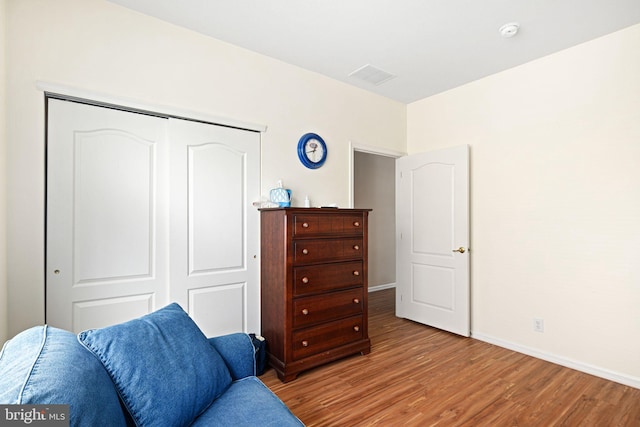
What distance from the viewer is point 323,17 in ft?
7.95

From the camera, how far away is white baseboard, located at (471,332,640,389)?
8.26 feet

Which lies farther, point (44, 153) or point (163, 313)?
point (44, 153)

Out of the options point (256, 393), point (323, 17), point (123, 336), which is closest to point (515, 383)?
point (256, 393)

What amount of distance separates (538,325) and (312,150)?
2759 millimetres

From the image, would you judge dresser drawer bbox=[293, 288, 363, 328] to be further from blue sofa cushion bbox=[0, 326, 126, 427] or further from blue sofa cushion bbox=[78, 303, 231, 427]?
blue sofa cushion bbox=[0, 326, 126, 427]

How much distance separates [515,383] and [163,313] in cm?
264

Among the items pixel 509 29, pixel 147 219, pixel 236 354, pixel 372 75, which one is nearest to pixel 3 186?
pixel 147 219

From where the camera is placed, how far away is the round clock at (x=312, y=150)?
3225 mm

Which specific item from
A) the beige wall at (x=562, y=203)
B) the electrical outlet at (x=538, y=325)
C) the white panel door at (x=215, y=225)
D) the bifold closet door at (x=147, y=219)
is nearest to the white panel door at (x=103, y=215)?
the bifold closet door at (x=147, y=219)

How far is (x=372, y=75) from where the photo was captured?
3.38 metres

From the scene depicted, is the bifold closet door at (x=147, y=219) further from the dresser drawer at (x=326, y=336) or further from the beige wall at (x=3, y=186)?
the dresser drawer at (x=326, y=336)

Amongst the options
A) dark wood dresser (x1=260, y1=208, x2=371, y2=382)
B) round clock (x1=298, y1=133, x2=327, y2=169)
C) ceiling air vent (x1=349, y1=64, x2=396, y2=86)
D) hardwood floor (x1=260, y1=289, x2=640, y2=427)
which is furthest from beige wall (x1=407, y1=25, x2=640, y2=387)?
round clock (x1=298, y1=133, x2=327, y2=169)

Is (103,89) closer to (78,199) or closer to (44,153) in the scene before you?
(44,153)

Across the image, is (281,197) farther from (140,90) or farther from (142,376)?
(142,376)
